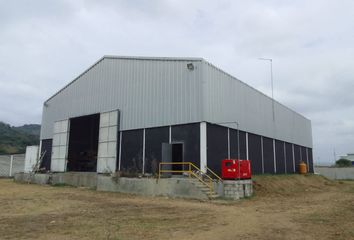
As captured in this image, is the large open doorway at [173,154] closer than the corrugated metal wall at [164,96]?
Yes

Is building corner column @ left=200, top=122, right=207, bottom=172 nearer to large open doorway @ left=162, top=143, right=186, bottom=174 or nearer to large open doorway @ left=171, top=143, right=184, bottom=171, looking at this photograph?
large open doorway @ left=162, top=143, right=186, bottom=174

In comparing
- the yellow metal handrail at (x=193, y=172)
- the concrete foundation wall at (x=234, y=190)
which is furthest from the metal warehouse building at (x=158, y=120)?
the concrete foundation wall at (x=234, y=190)

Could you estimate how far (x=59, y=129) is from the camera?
3156 centimetres

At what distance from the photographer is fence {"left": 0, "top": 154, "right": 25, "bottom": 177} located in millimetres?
39531

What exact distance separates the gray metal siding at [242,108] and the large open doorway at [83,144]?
44.3ft

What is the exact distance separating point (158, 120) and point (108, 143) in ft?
18.4

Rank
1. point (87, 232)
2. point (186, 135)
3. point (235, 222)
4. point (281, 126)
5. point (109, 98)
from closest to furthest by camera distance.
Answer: point (87, 232) → point (235, 222) → point (186, 135) → point (109, 98) → point (281, 126)

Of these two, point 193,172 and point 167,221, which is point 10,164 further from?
point 167,221

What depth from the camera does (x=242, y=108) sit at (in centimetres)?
2572

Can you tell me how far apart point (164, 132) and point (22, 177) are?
668 inches

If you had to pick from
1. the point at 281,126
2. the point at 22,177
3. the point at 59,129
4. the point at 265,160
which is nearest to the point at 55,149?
the point at 59,129

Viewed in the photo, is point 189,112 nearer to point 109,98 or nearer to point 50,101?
point 109,98

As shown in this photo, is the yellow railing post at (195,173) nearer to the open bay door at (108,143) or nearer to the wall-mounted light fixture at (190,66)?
the open bay door at (108,143)

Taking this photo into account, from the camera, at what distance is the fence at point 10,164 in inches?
1556
